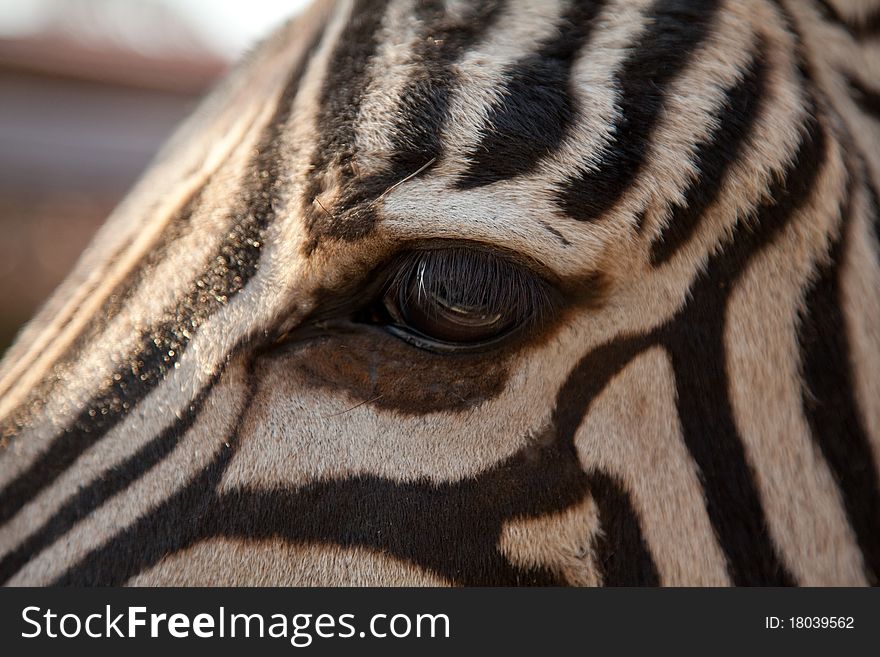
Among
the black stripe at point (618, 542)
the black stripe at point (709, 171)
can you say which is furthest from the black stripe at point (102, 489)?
the black stripe at point (709, 171)

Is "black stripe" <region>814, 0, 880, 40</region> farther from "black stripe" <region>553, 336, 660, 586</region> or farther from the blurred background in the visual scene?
the blurred background

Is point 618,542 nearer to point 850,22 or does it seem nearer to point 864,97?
point 864,97

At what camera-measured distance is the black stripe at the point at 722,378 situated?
1.22 m

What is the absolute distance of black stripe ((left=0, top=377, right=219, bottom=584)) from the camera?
4.23 feet

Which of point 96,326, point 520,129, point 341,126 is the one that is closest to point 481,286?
point 520,129

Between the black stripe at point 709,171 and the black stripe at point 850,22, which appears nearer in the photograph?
the black stripe at point 709,171

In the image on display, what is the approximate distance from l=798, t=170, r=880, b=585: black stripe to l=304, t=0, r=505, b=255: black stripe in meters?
0.64

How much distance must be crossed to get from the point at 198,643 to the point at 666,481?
84 cm

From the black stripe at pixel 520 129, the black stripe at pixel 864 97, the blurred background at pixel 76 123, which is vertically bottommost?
the blurred background at pixel 76 123

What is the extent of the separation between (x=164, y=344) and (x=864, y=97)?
49.1 inches

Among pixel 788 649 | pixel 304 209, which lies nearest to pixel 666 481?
pixel 788 649

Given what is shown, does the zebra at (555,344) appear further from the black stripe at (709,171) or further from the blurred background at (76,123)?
the blurred background at (76,123)

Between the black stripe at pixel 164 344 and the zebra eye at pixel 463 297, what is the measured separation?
26cm

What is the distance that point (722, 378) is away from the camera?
1.22m
